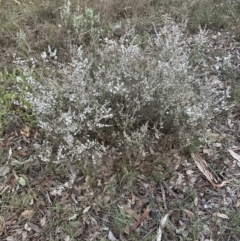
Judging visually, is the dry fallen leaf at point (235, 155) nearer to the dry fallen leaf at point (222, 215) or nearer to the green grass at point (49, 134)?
the green grass at point (49, 134)

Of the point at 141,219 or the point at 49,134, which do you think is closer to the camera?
the point at 141,219

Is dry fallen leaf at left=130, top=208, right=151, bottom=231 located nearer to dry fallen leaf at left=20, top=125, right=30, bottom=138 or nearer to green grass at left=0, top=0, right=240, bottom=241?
green grass at left=0, top=0, right=240, bottom=241

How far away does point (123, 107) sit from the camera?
2547 mm

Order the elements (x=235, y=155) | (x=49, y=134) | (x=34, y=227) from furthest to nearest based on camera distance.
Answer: (x=235, y=155) < (x=49, y=134) < (x=34, y=227)

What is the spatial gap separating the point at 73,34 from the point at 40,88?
3.20 ft

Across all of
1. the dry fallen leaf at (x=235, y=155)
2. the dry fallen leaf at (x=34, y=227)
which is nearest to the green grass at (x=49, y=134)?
the dry fallen leaf at (x=34, y=227)

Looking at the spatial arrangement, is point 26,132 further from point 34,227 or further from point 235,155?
point 235,155

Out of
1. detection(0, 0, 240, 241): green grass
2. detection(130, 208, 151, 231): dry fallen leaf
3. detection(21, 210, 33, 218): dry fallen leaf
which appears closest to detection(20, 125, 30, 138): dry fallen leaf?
detection(0, 0, 240, 241): green grass

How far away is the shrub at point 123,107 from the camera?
2.52 m

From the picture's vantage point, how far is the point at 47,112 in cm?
259

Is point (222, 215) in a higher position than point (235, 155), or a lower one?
lower

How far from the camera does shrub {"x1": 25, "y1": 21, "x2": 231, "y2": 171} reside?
99.3 inches

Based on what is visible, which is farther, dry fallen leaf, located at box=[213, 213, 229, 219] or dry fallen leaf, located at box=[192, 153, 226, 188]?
dry fallen leaf, located at box=[192, 153, 226, 188]

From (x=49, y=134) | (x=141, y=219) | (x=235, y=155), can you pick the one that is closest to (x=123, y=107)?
(x=49, y=134)
